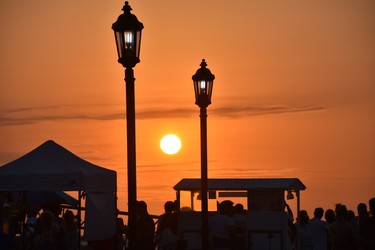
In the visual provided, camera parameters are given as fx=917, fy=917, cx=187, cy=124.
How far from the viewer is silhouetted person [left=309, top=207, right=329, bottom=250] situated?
80.6ft

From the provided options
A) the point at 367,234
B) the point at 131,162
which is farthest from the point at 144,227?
the point at 131,162

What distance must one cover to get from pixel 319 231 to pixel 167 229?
4.19 meters

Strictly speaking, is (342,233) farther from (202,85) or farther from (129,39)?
(129,39)

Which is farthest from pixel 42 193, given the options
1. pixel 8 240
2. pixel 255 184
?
pixel 8 240

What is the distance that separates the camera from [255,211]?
84.6 ft

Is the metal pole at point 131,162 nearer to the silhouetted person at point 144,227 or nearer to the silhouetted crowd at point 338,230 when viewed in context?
the silhouetted person at point 144,227

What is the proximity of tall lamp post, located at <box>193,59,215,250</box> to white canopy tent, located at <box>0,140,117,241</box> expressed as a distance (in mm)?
2616

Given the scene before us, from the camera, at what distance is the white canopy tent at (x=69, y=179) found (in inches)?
831

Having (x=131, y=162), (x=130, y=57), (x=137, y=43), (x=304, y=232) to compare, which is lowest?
(x=304, y=232)

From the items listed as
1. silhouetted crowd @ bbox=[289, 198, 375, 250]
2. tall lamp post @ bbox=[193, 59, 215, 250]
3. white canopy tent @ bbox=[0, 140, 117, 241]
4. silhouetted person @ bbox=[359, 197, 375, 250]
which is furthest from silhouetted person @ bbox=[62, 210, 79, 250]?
silhouetted person @ bbox=[359, 197, 375, 250]

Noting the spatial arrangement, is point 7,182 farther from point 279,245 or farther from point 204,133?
point 279,245

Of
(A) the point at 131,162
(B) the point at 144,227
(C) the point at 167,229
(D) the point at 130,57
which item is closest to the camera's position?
(A) the point at 131,162

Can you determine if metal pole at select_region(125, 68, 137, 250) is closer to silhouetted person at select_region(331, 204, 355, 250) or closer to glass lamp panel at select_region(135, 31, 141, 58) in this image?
glass lamp panel at select_region(135, 31, 141, 58)

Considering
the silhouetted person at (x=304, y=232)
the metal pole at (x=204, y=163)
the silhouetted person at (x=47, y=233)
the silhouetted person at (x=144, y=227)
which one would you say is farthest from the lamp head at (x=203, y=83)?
the silhouetted person at (x=304, y=232)
